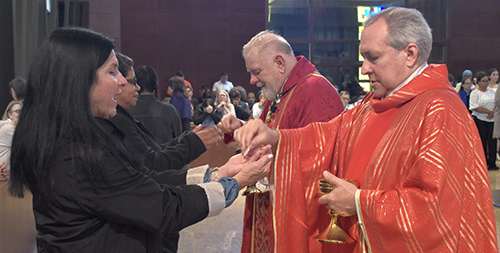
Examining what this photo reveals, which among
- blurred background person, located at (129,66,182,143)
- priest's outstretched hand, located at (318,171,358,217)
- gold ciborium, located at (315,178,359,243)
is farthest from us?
blurred background person, located at (129,66,182,143)

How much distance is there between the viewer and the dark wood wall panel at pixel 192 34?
1475 cm

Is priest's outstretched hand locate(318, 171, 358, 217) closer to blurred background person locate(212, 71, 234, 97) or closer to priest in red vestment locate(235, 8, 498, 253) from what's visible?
priest in red vestment locate(235, 8, 498, 253)

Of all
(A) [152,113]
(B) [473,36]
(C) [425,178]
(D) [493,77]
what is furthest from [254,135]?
(B) [473,36]

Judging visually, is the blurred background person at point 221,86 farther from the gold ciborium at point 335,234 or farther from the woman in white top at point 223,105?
the gold ciborium at point 335,234

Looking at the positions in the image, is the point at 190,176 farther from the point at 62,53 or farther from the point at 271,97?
the point at 271,97

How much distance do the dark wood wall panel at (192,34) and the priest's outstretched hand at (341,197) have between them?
1328 cm

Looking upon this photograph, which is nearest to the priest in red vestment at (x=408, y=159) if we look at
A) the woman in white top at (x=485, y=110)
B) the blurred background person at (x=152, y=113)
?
the blurred background person at (x=152, y=113)

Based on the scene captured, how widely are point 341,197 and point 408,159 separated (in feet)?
0.96

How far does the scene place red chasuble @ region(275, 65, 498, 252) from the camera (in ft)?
5.69

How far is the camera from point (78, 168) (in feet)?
5.11

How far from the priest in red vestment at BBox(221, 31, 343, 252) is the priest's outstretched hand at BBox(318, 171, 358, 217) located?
0.77 metres

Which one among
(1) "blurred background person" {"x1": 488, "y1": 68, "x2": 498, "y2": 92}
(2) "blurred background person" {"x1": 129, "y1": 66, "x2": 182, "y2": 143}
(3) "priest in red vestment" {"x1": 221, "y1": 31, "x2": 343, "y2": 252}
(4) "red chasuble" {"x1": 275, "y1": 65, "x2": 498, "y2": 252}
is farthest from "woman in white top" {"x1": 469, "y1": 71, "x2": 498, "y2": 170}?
(4) "red chasuble" {"x1": 275, "y1": 65, "x2": 498, "y2": 252}

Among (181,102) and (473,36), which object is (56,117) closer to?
(181,102)

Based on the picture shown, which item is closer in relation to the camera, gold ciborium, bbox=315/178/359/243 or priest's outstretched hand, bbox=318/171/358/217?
priest's outstretched hand, bbox=318/171/358/217
